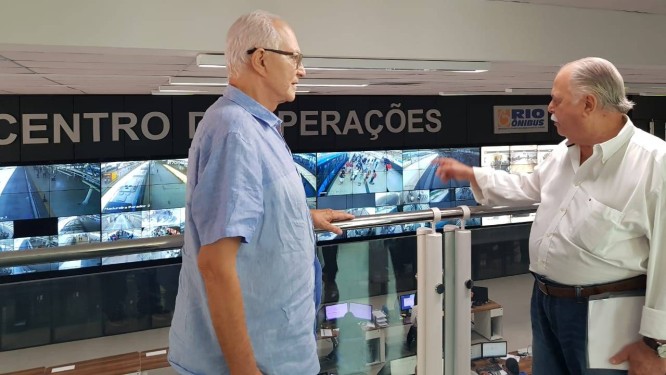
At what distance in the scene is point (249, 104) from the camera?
1363 mm

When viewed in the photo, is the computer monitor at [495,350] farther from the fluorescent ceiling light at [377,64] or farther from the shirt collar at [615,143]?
the fluorescent ceiling light at [377,64]

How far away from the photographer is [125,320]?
2250mm

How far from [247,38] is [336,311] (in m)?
1.26

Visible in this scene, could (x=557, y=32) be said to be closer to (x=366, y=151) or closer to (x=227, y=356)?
(x=227, y=356)

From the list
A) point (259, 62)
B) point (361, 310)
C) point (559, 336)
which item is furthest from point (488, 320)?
point (259, 62)

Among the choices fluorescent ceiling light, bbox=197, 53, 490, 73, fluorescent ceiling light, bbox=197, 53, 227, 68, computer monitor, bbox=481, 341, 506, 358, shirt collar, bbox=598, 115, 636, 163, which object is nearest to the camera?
shirt collar, bbox=598, 115, 636, 163

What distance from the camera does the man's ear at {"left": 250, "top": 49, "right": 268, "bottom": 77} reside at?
136 centimetres

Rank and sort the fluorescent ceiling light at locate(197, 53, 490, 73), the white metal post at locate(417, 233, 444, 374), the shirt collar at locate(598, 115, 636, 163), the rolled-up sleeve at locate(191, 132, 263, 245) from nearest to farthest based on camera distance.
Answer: the rolled-up sleeve at locate(191, 132, 263, 245) < the shirt collar at locate(598, 115, 636, 163) < the white metal post at locate(417, 233, 444, 374) < the fluorescent ceiling light at locate(197, 53, 490, 73)

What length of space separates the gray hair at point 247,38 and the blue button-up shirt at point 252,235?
2.5 inches

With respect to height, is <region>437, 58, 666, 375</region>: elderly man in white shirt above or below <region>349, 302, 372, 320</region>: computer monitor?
above

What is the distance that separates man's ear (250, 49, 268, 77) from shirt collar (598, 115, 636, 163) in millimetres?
1037

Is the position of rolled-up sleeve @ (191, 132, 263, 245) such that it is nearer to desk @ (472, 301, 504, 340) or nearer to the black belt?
the black belt

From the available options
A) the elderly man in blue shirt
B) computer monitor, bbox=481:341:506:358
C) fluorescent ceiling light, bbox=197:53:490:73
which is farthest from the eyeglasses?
fluorescent ceiling light, bbox=197:53:490:73

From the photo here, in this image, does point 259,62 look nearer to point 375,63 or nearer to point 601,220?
point 601,220
